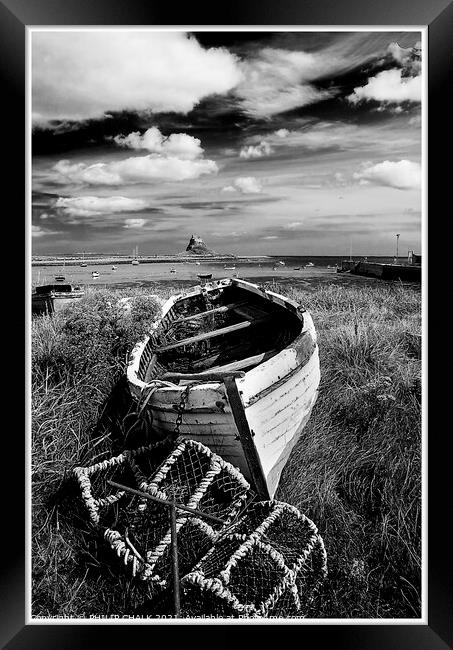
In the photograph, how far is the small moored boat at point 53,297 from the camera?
13.0ft

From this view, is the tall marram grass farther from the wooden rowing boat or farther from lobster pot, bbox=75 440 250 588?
lobster pot, bbox=75 440 250 588

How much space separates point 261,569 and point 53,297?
2711mm

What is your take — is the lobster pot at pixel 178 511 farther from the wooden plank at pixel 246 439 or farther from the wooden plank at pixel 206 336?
the wooden plank at pixel 206 336

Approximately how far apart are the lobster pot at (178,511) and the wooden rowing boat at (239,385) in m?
0.13

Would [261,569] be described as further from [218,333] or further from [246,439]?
[218,333]

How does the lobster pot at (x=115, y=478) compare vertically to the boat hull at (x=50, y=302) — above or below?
below

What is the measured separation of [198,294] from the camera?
5.86m

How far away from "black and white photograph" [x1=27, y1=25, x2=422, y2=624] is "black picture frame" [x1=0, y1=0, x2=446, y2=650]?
3.8 inches

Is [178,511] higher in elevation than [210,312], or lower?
lower

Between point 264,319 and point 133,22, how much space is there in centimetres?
303

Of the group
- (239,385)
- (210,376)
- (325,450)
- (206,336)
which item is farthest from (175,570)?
(206,336)

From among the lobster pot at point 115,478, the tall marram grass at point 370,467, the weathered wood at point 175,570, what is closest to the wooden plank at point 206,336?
the tall marram grass at point 370,467
